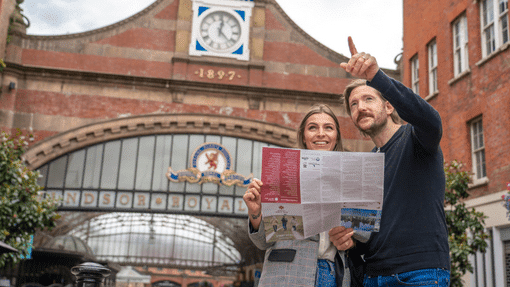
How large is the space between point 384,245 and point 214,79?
15614 mm

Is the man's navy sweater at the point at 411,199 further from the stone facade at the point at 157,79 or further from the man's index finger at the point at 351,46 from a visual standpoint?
the stone facade at the point at 157,79

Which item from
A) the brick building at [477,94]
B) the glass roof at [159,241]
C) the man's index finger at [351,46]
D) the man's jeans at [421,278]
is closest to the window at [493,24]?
the brick building at [477,94]

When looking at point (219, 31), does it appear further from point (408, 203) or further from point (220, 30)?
point (408, 203)

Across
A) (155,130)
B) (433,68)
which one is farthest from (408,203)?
(155,130)

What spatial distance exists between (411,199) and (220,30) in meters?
16.4

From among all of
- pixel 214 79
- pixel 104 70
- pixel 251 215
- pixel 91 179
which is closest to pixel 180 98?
pixel 214 79

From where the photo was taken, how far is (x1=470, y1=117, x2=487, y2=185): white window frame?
13.2 metres

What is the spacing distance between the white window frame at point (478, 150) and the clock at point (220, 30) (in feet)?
26.6

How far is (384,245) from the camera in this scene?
2.30m

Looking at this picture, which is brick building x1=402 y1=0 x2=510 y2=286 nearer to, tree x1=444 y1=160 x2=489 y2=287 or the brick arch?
tree x1=444 y1=160 x2=489 y2=287

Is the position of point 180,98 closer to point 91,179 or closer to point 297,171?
point 91,179

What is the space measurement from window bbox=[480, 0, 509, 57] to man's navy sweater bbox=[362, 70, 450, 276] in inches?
464

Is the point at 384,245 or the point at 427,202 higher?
the point at 427,202

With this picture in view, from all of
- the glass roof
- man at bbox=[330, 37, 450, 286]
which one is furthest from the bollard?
the glass roof
